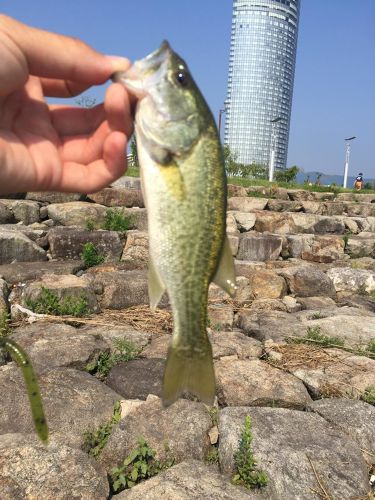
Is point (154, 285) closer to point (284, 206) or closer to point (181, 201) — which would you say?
point (181, 201)

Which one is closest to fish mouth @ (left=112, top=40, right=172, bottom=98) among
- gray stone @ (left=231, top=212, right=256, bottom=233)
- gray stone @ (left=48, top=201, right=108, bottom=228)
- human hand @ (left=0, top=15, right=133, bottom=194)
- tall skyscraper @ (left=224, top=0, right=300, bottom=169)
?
human hand @ (left=0, top=15, right=133, bottom=194)

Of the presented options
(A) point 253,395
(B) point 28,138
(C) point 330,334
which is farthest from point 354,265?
(B) point 28,138

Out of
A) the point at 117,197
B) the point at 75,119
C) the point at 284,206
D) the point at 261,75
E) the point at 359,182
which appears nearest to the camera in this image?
the point at 75,119

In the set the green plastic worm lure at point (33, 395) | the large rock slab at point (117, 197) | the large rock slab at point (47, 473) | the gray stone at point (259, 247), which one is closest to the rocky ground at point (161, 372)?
the large rock slab at point (47, 473)

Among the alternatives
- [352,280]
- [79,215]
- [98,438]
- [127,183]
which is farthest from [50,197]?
[98,438]

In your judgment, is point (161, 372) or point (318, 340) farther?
point (318, 340)

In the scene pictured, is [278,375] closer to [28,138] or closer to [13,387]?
[13,387]
